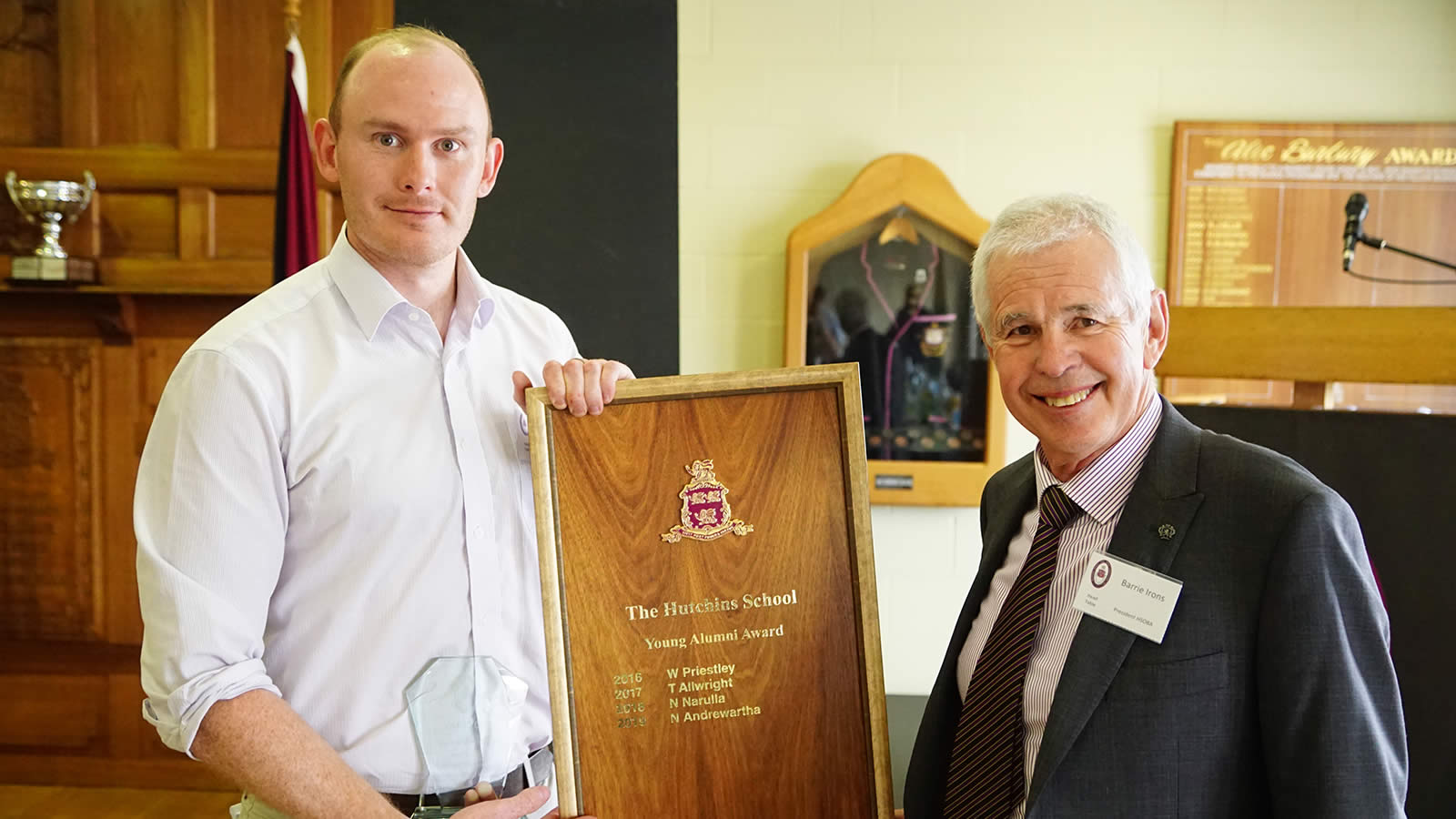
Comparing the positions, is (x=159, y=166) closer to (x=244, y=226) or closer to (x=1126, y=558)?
(x=244, y=226)

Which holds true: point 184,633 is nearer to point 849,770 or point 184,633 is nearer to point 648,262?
point 849,770

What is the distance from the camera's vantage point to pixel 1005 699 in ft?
4.53

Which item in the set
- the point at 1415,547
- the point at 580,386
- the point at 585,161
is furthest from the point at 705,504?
the point at 585,161

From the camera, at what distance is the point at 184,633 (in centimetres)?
131

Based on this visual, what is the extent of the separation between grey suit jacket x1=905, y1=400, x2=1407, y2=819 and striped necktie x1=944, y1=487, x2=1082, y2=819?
10 centimetres

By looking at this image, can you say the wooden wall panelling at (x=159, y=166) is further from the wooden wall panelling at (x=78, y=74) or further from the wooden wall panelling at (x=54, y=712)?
the wooden wall panelling at (x=54, y=712)

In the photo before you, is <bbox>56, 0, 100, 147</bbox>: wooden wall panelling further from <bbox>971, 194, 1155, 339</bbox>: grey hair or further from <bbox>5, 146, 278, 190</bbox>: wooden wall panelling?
<bbox>971, 194, 1155, 339</bbox>: grey hair

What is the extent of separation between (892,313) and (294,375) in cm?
265

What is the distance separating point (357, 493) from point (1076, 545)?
1.04 metres

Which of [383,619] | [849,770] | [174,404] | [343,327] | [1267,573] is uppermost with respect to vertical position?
[343,327]

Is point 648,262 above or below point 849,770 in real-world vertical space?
above

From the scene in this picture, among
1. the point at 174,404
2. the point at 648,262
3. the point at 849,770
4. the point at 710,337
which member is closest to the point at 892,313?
the point at 710,337

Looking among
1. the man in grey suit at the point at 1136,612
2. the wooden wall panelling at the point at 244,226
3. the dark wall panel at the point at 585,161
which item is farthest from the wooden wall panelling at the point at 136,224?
the man in grey suit at the point at 1136,612

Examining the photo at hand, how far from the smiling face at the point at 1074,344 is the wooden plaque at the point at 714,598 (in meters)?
0.25
